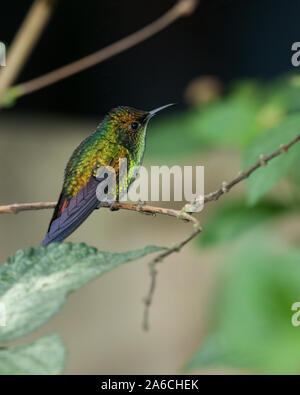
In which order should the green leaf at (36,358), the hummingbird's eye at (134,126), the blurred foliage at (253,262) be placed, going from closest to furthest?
the green leaf at (36,358) < the hummingbird's eye at (134,126) < the blurred foliage at (253,262)

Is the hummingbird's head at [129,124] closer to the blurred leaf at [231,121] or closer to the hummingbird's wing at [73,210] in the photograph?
the hummingbird's wing at [73,210]

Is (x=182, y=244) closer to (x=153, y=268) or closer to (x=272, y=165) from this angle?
(x=153, y=268)

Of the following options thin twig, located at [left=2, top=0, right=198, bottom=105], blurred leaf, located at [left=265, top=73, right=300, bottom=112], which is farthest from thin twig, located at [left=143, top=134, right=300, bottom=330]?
blurred leaf, located at [left=265, top=73, right=300, bottom=112]

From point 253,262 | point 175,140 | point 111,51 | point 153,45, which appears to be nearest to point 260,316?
point 253,262

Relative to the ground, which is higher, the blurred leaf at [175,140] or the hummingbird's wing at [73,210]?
the blurred leaf at [175,140]

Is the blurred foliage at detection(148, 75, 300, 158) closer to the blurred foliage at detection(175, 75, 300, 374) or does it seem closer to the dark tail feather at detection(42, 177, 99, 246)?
the blurred foliage at detection(175, 75, 300, 374)

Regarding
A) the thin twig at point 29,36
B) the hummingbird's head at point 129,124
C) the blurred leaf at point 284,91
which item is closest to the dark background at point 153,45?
the blurred leaf at point 284,91

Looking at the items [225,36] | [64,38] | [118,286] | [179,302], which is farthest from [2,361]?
[179,302]
